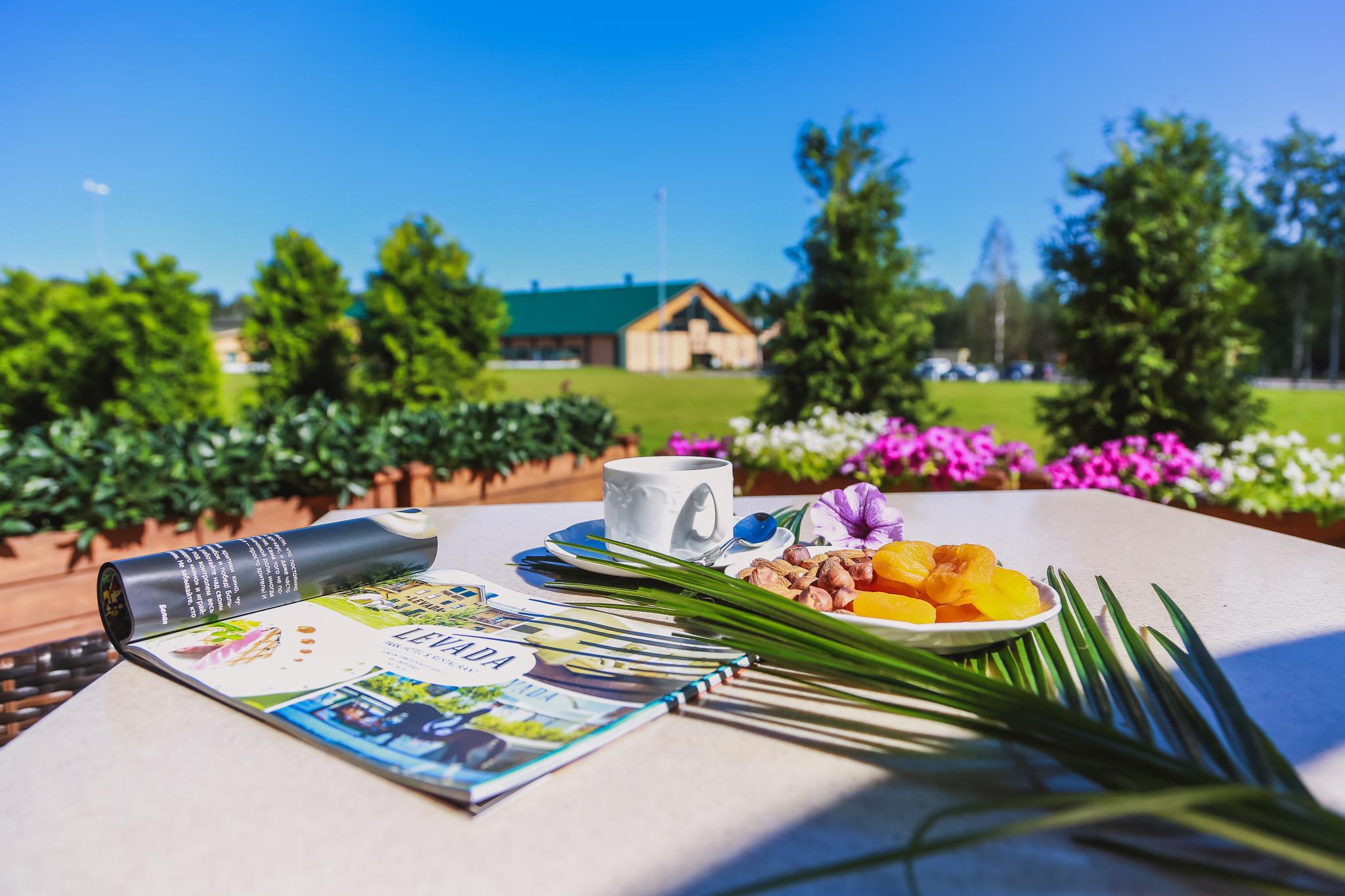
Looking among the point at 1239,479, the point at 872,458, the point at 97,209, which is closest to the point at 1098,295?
the point at 1239,479

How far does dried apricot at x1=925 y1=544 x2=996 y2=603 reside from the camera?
77 cm

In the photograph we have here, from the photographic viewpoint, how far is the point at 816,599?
31.0 inches

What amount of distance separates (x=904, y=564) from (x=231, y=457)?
3.01 meters

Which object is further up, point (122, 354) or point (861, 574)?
point (122, 354)

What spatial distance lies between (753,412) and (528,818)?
5.32m

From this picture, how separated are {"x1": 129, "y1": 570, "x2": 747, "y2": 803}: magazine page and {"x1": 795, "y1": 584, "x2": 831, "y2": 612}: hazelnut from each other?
0.11m

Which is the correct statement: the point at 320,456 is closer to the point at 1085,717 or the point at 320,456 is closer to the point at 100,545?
the point at 100,545

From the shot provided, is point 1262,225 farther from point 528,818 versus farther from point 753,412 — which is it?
point 528,818

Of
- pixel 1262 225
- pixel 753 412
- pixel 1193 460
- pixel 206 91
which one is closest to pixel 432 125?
pixel 206 91

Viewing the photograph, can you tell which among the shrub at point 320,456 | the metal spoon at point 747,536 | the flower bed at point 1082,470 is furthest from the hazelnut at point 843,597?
the shrub at point 320,456

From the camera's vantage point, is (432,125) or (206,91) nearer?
(206,91)

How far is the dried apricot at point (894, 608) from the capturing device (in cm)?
74

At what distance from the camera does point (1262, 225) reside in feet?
93.4

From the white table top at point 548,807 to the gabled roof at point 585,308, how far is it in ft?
114
